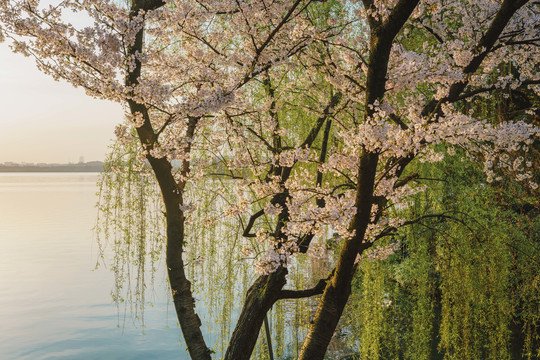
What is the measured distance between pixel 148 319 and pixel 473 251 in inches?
542

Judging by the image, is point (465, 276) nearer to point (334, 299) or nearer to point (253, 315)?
point (334, 299)

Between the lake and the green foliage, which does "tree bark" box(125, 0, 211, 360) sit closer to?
the lake

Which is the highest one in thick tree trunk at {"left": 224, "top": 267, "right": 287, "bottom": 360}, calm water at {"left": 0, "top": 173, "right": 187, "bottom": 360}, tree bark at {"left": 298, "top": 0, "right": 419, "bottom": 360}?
tree bark at {"left": 298, "top": 0, "right": 419, "bottom": 360}

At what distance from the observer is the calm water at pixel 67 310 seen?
12953mm

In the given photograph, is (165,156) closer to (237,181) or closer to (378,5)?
(237,181)

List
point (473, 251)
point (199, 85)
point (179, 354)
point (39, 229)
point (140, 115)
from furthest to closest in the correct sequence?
1. point (39, 229)
2. point (179, 354)
3. point (473, 251)
4. point (199, 85)
5. point (140, 115)

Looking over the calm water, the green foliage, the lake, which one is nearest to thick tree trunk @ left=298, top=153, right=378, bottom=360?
the green foliage

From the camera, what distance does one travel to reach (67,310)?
618 inches

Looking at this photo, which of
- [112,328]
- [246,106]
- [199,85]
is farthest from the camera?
[112,328]

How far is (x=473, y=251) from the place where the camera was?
189 inches

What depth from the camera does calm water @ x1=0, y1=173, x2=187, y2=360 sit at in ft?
42.5

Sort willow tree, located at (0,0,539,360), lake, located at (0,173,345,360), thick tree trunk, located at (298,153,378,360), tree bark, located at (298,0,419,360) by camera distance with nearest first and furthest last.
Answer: tree bark, located at (298,0,419,360), willow tree, located at (0,0,539,360), thick tree trunk, located at (298,153,378,360), lake, located at (0,173,345,360)

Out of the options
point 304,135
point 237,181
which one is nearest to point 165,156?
point 237,181

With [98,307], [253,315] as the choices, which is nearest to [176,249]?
[253,315]
